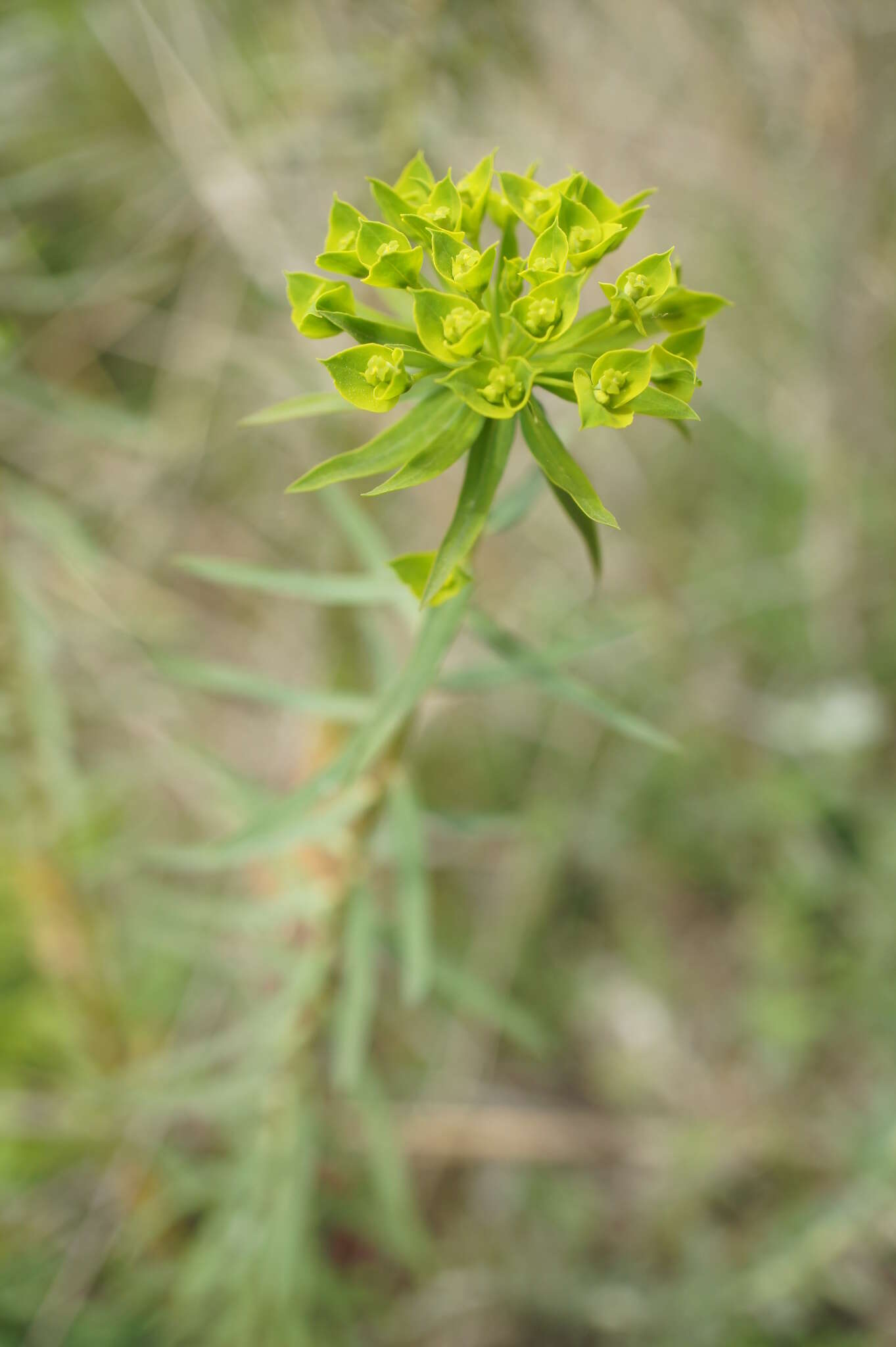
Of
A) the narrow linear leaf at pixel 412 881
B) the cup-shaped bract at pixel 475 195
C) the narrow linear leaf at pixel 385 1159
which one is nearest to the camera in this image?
the cup-shaped bract at pixel 475 195

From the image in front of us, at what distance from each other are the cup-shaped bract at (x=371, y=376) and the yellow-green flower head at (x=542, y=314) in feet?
0.44

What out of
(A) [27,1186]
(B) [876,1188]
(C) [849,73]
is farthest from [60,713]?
(C) [849,73]

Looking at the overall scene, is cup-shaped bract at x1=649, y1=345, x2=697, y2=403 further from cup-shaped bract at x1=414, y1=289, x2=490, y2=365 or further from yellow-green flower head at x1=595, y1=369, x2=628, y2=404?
cup-shaped bract at x1=414, y1=289, x2=490, y2=365

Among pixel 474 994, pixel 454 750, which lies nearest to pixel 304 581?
pixel 474 994

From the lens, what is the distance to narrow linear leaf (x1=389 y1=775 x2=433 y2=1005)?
1.58 meters

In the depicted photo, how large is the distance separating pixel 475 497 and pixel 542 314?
205 millimetres

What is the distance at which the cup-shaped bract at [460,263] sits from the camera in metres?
0.99

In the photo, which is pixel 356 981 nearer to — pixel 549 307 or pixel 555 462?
pixel 555 462

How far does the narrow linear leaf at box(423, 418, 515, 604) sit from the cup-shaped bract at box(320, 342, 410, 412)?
13 centimetres

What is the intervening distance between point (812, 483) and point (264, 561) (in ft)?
6.54

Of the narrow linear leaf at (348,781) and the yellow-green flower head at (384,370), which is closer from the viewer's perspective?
the yellow-green flower head at (384,370)

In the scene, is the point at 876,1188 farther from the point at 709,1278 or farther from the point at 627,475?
the point at 627,475

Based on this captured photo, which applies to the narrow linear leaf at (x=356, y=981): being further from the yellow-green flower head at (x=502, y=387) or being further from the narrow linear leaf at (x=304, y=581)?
the yellow-green flower head at (x=502, y=387)

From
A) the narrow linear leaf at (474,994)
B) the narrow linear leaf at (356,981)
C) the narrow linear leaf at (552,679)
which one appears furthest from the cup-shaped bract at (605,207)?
the narrow linear leaf at (474,994)
